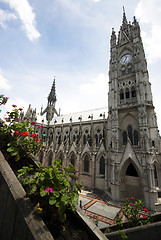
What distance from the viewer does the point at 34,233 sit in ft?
5.95

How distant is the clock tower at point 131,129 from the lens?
15383 mm

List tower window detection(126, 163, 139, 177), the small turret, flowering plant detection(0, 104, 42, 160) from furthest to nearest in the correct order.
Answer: the small turret → tower window detection(126, 163, 139, 177) → flowering plant detection(0, 104, 42, 160)

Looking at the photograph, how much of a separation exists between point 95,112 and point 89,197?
20.2 m

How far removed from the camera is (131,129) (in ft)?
62.2

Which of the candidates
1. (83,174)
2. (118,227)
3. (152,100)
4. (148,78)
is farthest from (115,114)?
(118,227)

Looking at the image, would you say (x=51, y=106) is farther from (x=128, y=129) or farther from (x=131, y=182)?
(x=131, y=182)

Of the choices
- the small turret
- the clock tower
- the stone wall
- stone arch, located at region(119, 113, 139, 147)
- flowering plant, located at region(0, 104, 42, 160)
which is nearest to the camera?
the stone wall

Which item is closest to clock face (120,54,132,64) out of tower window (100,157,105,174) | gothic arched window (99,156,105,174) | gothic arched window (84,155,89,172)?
gothic arched window (99,156,105,174)

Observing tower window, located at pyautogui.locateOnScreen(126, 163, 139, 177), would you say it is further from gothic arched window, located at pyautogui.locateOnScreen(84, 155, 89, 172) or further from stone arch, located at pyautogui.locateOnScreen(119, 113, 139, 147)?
gothic arched window, located at pyautogui.locateOnScreen(84, 155, 89, 172)

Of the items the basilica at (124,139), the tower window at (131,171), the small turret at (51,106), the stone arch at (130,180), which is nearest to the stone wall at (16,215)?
the basilica at (124,139)

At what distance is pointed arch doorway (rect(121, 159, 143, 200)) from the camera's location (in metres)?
15.7

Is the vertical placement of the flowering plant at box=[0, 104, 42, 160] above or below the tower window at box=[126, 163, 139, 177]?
above

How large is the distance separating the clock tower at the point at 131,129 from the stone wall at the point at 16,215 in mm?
16404

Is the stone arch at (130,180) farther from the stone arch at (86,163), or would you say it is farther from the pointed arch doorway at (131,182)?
the stone arch at (86,163)
